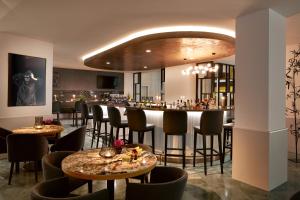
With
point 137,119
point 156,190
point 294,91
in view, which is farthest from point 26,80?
point 294,91

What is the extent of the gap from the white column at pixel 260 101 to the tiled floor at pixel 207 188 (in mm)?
150

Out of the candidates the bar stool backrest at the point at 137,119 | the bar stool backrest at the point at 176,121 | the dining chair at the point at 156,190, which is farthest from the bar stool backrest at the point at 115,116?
the dining chair at the point at 156,190

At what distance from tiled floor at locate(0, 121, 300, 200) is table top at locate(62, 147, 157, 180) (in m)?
1.08

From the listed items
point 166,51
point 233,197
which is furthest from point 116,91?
point 233,197

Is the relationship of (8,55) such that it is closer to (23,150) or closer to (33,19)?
(33,19)

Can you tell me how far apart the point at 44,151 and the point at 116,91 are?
9.94m

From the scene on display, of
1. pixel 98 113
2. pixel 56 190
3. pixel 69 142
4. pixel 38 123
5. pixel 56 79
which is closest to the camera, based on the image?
pixel 56 190

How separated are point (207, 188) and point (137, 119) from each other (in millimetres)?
1759

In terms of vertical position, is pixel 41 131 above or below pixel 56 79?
below

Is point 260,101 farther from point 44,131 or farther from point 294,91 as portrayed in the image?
point 44,131

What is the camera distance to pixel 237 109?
3730 millimetres

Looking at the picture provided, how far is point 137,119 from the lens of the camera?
4.36 m

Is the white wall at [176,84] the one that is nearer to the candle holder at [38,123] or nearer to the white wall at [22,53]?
the white wall at [22,53]

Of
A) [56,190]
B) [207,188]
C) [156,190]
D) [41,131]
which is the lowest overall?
[207,188]
